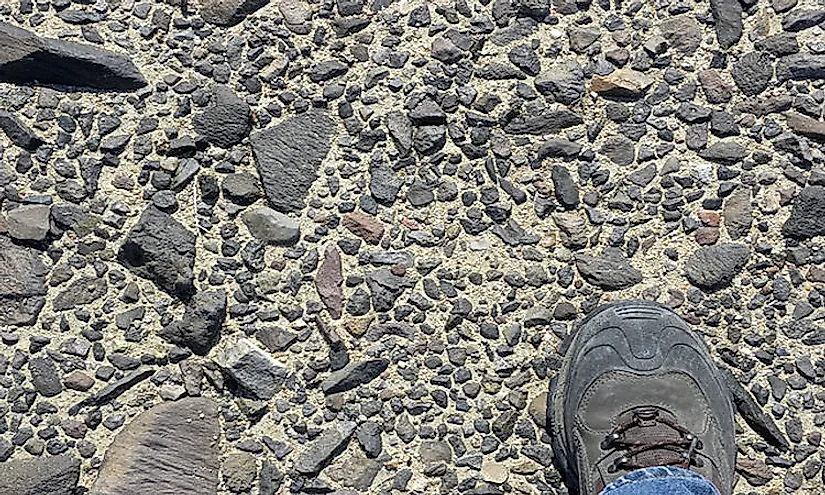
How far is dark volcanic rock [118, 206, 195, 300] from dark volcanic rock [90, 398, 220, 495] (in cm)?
29

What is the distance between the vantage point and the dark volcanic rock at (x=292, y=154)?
2.32 meters

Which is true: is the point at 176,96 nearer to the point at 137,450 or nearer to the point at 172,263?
the point at 172,263

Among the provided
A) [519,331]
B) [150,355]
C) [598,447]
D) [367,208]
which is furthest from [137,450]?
[598,447]

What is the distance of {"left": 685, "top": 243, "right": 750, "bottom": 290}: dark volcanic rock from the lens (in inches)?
90.7

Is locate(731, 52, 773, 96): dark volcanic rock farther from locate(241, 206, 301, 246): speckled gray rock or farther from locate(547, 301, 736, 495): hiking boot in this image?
locate(241, 206, 301, 246): speckled gray rock

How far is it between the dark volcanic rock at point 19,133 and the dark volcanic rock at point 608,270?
4.48 feet

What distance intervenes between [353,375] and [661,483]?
759mm

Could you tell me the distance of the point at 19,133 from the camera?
231 centimetres

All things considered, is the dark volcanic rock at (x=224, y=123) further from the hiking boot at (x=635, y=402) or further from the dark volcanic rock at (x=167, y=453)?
the hiking boot at (x=635, y=402)

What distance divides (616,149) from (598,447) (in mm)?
732

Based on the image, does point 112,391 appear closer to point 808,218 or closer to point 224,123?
point 224,123

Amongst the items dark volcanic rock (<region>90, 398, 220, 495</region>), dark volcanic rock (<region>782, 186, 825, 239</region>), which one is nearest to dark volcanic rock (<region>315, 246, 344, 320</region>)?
dark volcanic rock (<region>90, 398, 220, 495</region>)

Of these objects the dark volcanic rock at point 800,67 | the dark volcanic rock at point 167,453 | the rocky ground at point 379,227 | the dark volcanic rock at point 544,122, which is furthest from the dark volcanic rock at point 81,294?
the dark volcanic rock at point 800,67

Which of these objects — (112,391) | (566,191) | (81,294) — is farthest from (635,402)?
(81,294)
